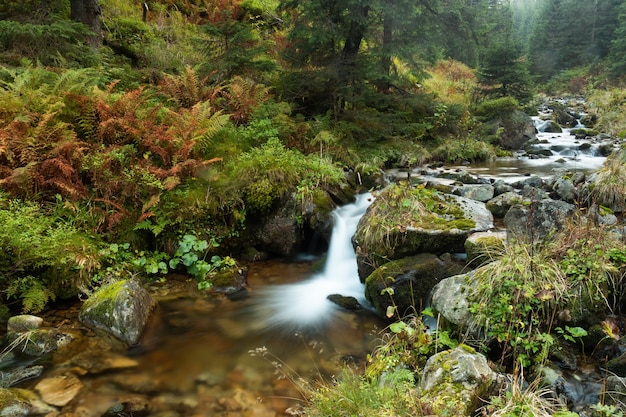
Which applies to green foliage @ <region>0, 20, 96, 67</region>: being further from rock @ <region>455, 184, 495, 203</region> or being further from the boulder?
rock @ <region>455, 184, 495, 203</region>

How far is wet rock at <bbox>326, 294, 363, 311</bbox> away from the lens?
5.39m

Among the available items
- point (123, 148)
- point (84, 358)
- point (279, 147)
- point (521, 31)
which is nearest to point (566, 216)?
point (279, 147)

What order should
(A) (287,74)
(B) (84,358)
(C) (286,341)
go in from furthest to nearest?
(A) (287,74) → (C) (286,341) → (B) (84,358)

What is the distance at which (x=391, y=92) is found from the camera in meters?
11.8

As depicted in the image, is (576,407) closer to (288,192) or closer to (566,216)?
(566,216)

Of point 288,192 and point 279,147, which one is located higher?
point 279,147

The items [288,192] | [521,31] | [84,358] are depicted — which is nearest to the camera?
[84,358]

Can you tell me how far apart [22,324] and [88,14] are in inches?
310

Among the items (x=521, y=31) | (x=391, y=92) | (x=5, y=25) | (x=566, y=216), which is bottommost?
(x=566, y=216)

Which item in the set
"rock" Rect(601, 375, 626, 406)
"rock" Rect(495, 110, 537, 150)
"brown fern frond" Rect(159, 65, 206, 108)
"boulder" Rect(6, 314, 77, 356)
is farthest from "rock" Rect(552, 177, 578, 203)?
"rock" Rect(495, 110, 537, 150)

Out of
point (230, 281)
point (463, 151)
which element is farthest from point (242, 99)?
point (463, 151)

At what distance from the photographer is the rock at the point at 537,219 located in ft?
15.0

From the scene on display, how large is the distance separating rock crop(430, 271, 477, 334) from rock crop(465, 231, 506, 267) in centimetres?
55

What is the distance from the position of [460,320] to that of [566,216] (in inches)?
86.1
